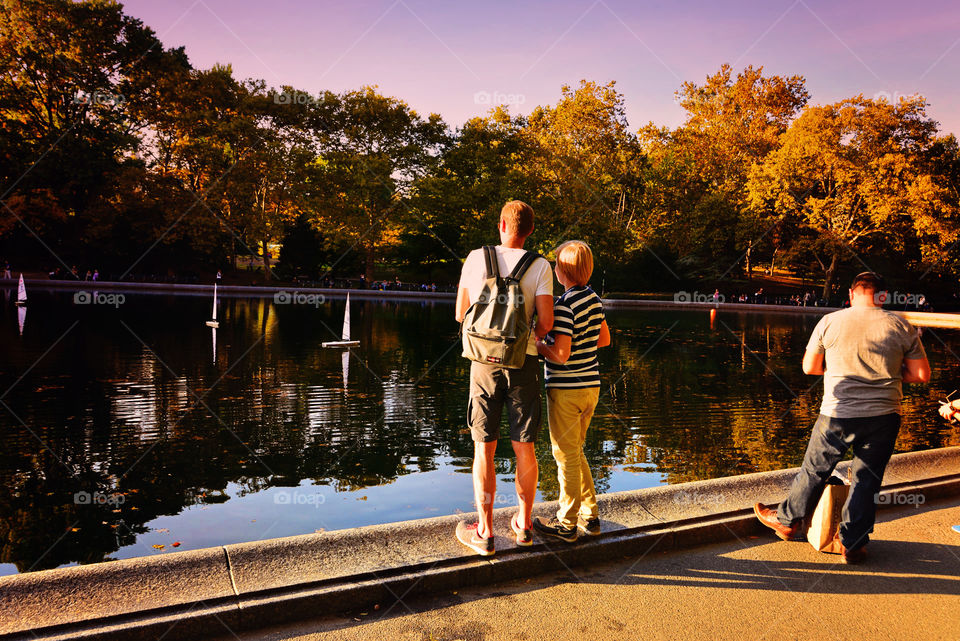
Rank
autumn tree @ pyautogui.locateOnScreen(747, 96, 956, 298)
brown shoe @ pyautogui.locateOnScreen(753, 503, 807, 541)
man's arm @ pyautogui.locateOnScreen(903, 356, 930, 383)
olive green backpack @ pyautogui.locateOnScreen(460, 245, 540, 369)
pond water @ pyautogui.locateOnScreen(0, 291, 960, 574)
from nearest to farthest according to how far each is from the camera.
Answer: olive green backpack @ pyautogui.locateOnScreen(460, 245, 540, 369) < man's arm @ pyautogui.locateOnScreen(903, 356, 930, 383) < brown shoe @ pyautogui.locateOnScreen(753, 503, 807, 541) < pond water @ pyautogui.locateOnScreen(0, 291, 960, 574) < autumn tree @ pyautogui.locateOnScreen(747, 96, 956, 298)

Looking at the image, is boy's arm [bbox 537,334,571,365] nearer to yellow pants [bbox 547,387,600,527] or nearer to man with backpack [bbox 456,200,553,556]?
man with backpack [bbox 456,200,553,556]

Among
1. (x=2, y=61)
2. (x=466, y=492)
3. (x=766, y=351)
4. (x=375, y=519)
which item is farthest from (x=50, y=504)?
(x=2, y=61)

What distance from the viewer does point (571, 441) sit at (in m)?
4.28

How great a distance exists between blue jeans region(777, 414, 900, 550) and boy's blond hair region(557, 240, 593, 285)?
1.89 m

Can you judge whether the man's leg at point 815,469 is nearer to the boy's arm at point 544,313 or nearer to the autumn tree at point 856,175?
the boy's arm at point 544,313

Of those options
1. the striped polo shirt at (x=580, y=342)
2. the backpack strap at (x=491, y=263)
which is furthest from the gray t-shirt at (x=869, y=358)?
the backpack strap at (x=491, y=263)

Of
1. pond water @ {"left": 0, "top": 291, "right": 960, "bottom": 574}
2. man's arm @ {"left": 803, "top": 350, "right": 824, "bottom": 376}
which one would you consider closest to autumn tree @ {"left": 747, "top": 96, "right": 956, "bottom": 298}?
pond water @ {"left": 0, "top": 291, "right": 960, "bottom": 574}

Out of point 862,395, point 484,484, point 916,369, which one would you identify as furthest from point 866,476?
point 484,484

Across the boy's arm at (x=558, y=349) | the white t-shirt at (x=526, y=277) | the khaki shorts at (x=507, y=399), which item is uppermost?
the white t-shirt at (x=526, y=277)

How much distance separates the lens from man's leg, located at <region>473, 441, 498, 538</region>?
13.3 feet

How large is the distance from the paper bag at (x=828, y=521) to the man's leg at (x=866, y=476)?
0.05 m

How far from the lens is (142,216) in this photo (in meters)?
47.2

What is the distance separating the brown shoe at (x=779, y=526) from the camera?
450 centimetres

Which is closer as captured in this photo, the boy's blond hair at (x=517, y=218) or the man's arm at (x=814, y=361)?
the boy's blond hair at (x=517, y=218)
